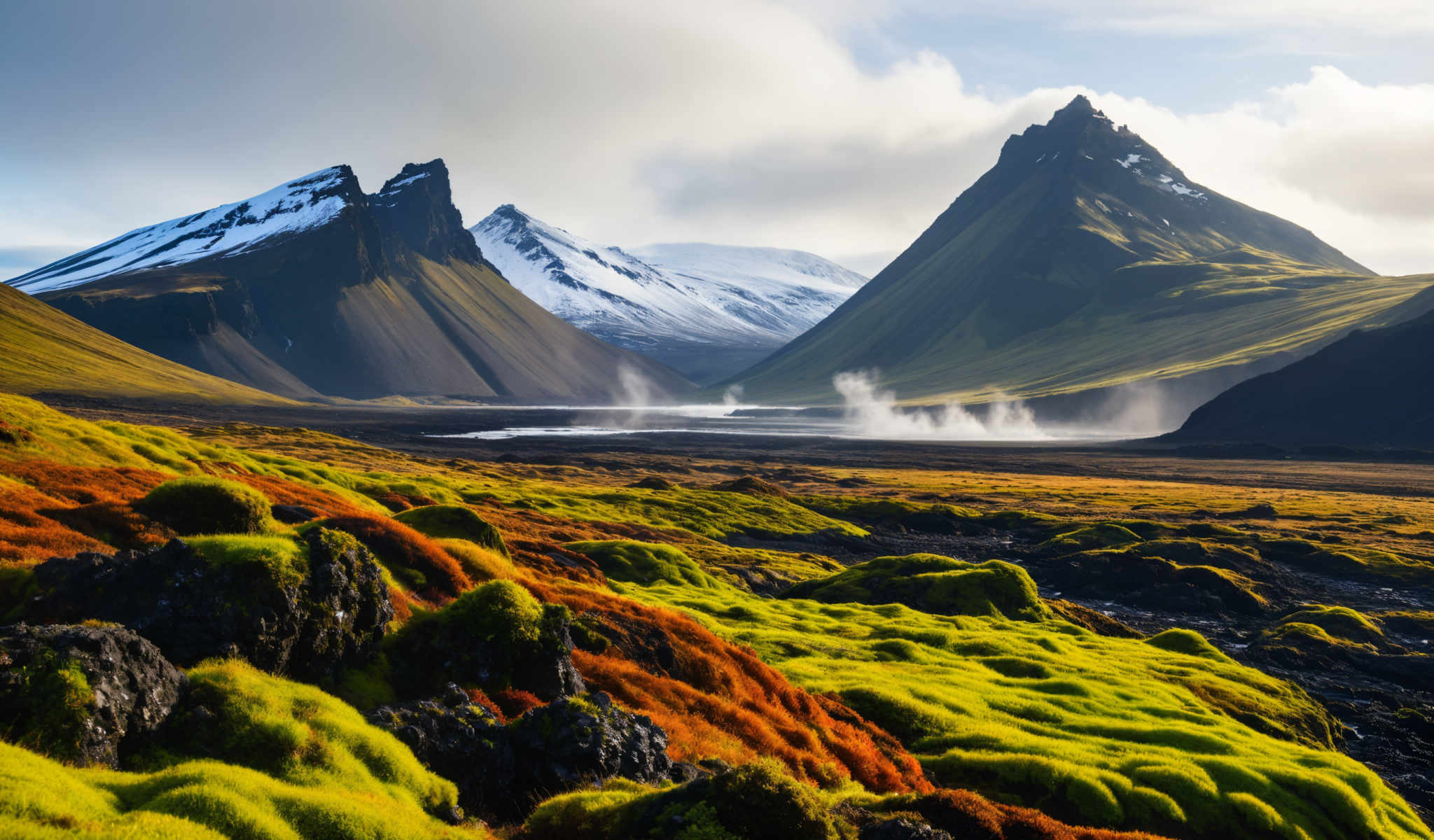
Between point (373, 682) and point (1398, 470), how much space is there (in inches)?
8027

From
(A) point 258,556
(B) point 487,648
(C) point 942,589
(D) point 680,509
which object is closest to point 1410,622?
(C) point 942,589

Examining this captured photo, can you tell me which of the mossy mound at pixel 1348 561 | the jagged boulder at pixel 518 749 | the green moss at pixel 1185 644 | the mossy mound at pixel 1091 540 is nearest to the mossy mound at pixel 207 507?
the jagged boulder at pixel 518 749

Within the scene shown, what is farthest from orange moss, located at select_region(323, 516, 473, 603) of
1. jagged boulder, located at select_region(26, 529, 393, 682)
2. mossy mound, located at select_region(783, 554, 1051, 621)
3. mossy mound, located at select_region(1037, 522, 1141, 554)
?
mossy mound, located at select_region(1037, 522, 1141, 554)

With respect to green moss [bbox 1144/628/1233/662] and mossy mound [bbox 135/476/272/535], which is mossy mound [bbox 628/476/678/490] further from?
mossy mound [bbox 135/476/272/535]

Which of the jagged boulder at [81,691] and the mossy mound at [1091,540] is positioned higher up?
the jagged boulder at [81,691]

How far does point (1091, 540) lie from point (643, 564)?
56.5 metres

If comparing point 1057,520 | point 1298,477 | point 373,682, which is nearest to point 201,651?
point 373,682

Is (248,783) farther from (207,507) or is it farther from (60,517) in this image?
(60,517)

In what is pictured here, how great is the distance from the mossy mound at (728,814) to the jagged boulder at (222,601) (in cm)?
730

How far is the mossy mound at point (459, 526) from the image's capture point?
3888cm

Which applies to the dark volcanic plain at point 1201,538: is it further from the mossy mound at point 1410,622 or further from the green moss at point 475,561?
the green moss at point 475,561

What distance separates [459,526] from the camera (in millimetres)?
39406

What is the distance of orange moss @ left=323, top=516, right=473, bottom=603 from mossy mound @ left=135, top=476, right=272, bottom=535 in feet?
6.53

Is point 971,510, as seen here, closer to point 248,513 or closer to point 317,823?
point 248,513
